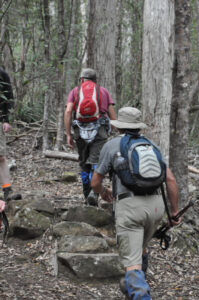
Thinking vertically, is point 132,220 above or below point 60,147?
above

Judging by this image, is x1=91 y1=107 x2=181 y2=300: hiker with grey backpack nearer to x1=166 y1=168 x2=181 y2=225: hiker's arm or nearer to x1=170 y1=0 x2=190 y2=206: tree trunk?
x1=166 y1=168 x2=181 y2=225: hiker's arm

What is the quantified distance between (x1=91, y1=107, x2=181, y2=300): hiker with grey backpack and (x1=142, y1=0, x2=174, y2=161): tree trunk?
6.79ft

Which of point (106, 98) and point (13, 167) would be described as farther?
point (13, 167)

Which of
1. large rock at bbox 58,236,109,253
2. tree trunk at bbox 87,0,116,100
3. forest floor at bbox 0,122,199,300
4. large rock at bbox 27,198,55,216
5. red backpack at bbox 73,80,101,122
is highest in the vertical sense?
tree trunk at bbox 87,0,116,100

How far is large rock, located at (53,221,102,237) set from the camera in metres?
4.70

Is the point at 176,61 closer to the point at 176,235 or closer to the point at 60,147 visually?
the point at 176,235

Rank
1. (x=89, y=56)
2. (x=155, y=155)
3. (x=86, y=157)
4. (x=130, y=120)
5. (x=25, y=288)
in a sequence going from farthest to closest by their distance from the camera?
1. (x=89, y=56)
2. (x=86, y=157)
3. (x=25, y=288)
4. (x=130, y=120)
5. (x=155, y=155)

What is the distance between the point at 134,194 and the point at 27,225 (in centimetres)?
212

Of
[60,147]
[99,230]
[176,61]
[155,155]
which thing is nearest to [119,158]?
[155,155]

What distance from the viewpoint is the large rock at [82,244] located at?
4340mm

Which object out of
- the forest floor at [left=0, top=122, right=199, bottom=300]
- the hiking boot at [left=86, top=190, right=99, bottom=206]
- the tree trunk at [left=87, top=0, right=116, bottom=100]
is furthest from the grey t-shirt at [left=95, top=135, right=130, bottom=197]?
the tree trunk at [left=87, top=0, right=116, bottom=100]

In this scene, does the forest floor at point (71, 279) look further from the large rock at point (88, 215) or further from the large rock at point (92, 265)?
the large rock at point (88, 215)

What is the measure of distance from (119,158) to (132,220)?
21.7 inches

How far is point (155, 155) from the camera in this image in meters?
3.20
